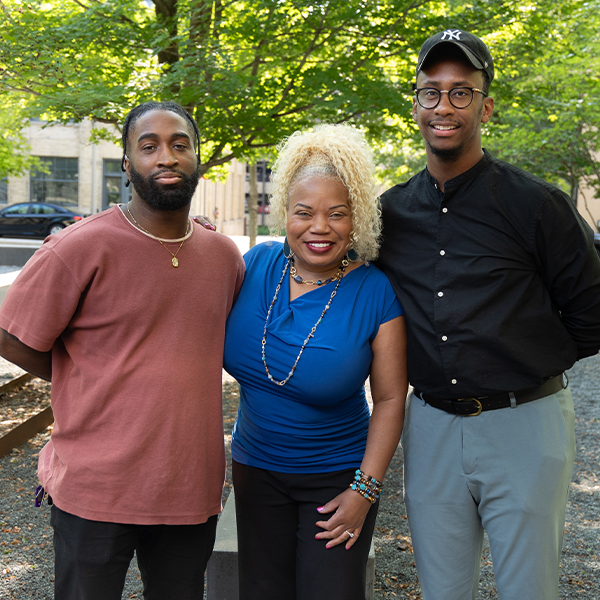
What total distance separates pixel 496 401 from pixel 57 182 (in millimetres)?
33934

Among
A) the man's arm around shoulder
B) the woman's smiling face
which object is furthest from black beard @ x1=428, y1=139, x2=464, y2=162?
the man's arm around shoulder

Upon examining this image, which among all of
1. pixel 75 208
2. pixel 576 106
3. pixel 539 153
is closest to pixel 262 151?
pixel 576 106

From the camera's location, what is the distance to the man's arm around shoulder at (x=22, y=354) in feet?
7.74

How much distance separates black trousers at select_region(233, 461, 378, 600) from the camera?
2.42 meters

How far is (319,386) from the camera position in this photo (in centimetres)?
242

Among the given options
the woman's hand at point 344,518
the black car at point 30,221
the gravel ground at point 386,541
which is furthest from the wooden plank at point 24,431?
the black car at point 30,221

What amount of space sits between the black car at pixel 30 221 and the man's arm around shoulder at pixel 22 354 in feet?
85.8

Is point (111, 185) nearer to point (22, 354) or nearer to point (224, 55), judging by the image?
point (224, 55)

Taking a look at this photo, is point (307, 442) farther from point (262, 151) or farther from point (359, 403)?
point (262, 151)

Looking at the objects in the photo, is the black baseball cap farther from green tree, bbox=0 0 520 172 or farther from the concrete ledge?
green tree, bbox=0 0 520 172

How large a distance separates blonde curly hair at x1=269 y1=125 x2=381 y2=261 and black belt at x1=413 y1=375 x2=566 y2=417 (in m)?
0.66

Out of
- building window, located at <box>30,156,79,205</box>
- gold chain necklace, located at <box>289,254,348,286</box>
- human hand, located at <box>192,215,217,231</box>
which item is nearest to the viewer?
gold chain necklace, located at <box>289,254,348,286</box>

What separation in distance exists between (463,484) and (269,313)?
3.29 ft

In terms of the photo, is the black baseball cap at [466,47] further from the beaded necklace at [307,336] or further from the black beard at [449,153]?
the beaded necklace at [307,336]
